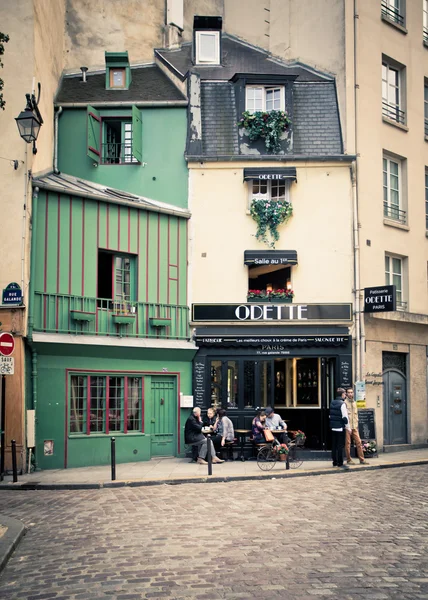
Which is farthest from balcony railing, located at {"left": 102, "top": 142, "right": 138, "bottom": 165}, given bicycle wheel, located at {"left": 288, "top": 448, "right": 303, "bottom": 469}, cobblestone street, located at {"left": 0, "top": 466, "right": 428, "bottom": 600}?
cobblestone street, located at {"left": 0, "top": 466, "right": 428, "bottom": 600}

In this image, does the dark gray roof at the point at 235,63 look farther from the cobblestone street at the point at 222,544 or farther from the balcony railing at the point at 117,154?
the cobblestone street at the point at 222,544

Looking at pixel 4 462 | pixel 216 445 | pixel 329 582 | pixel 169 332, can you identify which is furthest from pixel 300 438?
pixel 329 582

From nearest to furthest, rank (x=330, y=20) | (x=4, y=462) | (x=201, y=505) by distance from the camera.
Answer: (x=201, y=505)
(x=4, y=462)
(x=330, y=20)

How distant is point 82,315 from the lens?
16938 millimetres

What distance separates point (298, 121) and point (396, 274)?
5.36 m

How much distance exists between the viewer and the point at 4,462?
50.3 ft

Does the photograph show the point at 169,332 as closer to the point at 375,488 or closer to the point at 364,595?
the point at 375,488

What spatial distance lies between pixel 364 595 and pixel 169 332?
12.8 metres

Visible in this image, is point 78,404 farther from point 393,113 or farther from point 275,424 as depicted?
point 393,113

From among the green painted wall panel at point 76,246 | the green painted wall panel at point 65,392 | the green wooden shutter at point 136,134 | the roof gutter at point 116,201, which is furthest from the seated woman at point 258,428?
the green wooden shutter at point 136,134

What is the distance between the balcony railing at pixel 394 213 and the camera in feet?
69.1

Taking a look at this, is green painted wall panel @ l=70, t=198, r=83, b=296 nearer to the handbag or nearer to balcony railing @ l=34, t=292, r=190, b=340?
balcony railing @ l=34, t=292, r=190, b=340

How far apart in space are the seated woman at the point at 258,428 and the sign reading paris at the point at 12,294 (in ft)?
20.4

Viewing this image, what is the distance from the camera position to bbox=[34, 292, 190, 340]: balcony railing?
16513 mm
